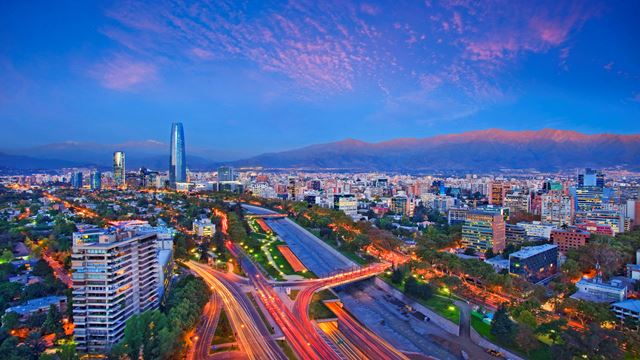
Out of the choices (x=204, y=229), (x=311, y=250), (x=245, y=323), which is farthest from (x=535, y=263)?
(x=204, y=229)

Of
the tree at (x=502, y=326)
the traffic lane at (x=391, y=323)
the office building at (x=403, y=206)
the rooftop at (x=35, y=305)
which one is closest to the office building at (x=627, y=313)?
the tree at (x=502, y=326)

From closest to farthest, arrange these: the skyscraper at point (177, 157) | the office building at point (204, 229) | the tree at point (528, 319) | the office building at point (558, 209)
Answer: the tree at point (528, 319)
the office building at point (204, 229)
the office building at point (558, 209)
the skyscraper at point (177, 157)

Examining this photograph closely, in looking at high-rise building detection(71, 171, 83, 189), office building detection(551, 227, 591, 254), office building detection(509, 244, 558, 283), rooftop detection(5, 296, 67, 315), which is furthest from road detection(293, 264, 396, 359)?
high-rise building detection(71, 171, 83, 189)

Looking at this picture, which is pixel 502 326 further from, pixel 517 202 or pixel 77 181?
pixel 77 181

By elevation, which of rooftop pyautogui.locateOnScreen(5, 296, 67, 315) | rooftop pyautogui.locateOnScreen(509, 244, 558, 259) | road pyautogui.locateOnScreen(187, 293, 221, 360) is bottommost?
road pyautogui.locateOnScreen(187, 293, 221, 360)

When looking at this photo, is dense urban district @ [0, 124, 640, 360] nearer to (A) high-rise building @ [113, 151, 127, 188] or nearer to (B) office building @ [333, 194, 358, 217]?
(B) office building @ [333, 194, 358, 217]

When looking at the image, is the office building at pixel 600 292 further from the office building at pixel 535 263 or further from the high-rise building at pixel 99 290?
the high-rise building at pixel 99 290
